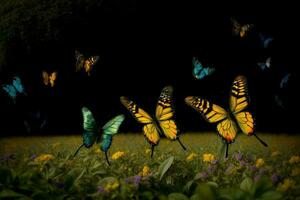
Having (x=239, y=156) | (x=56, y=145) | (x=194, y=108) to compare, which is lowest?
(x=239, y=156)

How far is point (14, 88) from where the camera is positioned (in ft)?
18.0

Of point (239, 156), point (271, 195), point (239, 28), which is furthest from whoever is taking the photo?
point (239, 28)

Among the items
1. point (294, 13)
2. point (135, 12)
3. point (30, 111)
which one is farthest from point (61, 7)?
point (294, 13)

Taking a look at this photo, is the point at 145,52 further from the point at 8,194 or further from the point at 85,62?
the point at 8,194

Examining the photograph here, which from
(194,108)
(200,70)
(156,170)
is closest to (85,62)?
(200,70)

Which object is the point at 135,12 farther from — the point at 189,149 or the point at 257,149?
the point at 257,149

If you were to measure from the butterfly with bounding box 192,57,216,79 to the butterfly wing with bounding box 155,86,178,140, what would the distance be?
325mm

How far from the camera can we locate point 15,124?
18.8 ft

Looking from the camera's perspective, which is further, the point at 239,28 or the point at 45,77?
the point at 45,77

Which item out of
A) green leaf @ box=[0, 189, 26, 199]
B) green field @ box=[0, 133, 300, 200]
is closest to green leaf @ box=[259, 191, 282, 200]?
green field @ box=[0, 133, 300, 200]

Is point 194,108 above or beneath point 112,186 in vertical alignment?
above

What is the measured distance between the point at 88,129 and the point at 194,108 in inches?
40.6

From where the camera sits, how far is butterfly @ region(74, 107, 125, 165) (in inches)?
180

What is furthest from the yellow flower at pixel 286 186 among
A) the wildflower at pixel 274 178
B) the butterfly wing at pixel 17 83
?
the butterfly wing at pixel 17 83
